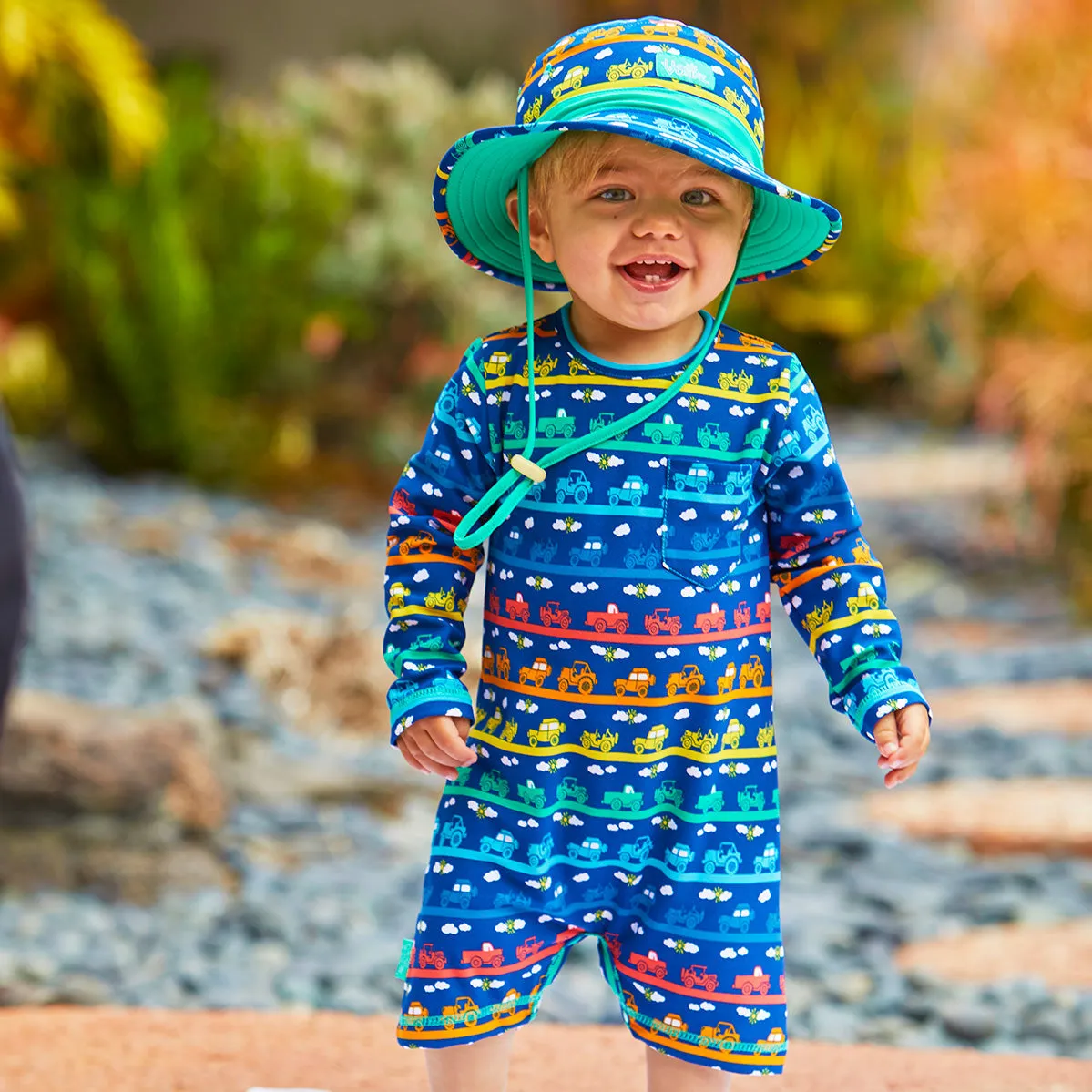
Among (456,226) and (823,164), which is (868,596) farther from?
(823,164)

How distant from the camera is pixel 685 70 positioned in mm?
1625

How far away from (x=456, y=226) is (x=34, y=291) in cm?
608

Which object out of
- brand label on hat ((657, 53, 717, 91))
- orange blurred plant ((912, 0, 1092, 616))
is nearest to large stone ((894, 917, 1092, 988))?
brand label on hat ((657, 53, 717, 91))

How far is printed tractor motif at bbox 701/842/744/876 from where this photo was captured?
1.67 m

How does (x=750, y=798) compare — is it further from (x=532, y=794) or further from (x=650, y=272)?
(x=650, y=272)

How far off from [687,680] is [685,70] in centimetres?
67

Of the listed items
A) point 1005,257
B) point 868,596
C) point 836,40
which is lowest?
point 868,596

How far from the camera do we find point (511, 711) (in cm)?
169

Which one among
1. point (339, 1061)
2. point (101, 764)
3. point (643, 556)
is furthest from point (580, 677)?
point (101, 764)

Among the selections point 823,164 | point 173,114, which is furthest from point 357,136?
point 823,164

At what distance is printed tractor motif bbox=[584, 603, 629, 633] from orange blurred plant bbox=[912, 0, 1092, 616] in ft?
13.6

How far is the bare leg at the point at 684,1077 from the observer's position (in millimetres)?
1712

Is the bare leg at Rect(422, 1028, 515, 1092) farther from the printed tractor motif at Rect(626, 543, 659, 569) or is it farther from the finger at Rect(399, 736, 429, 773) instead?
the printed tractor motif at Rect(626, 543, 659, 569)

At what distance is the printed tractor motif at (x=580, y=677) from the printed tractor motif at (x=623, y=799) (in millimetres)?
117
